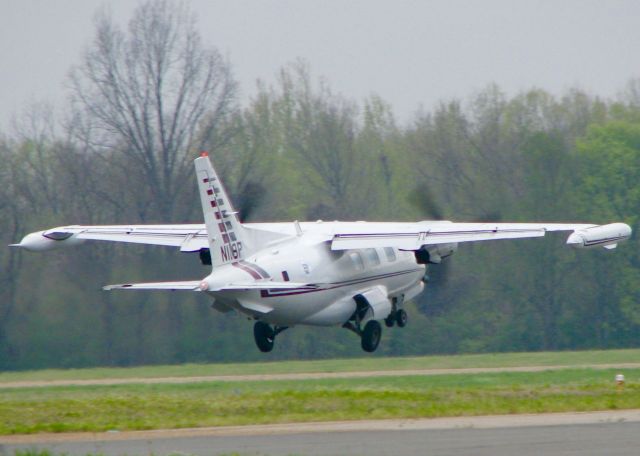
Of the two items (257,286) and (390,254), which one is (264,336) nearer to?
(390,254)

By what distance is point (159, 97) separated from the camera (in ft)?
232

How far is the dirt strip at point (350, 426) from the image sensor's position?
65.7 feet

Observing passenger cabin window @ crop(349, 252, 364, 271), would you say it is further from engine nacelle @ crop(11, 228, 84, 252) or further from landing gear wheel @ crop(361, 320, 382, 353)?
engine nacelle @ crop(11, 228, 84, 252)

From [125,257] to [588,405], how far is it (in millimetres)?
37123

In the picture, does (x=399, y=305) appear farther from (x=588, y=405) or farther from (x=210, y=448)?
(x=210, y=448)

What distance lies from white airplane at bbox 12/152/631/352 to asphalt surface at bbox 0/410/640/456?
10594 millimetres

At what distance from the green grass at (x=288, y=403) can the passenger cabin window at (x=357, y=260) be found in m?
6.57

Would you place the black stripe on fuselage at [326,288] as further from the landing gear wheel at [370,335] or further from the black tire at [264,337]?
the black tire at [264,337]

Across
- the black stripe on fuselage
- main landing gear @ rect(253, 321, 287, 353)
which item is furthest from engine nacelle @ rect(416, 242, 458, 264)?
main landing gear @ rect(253, 321, 287, 353)

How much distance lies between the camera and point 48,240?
1486 inches

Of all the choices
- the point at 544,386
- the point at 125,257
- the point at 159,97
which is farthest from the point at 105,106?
the point at 544,386

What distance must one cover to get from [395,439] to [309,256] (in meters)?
16.4

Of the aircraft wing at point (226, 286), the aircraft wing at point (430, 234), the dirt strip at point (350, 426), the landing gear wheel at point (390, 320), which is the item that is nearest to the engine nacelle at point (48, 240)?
the aircraft wing at point (226, 286)

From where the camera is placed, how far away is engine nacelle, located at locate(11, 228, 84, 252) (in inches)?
1484
